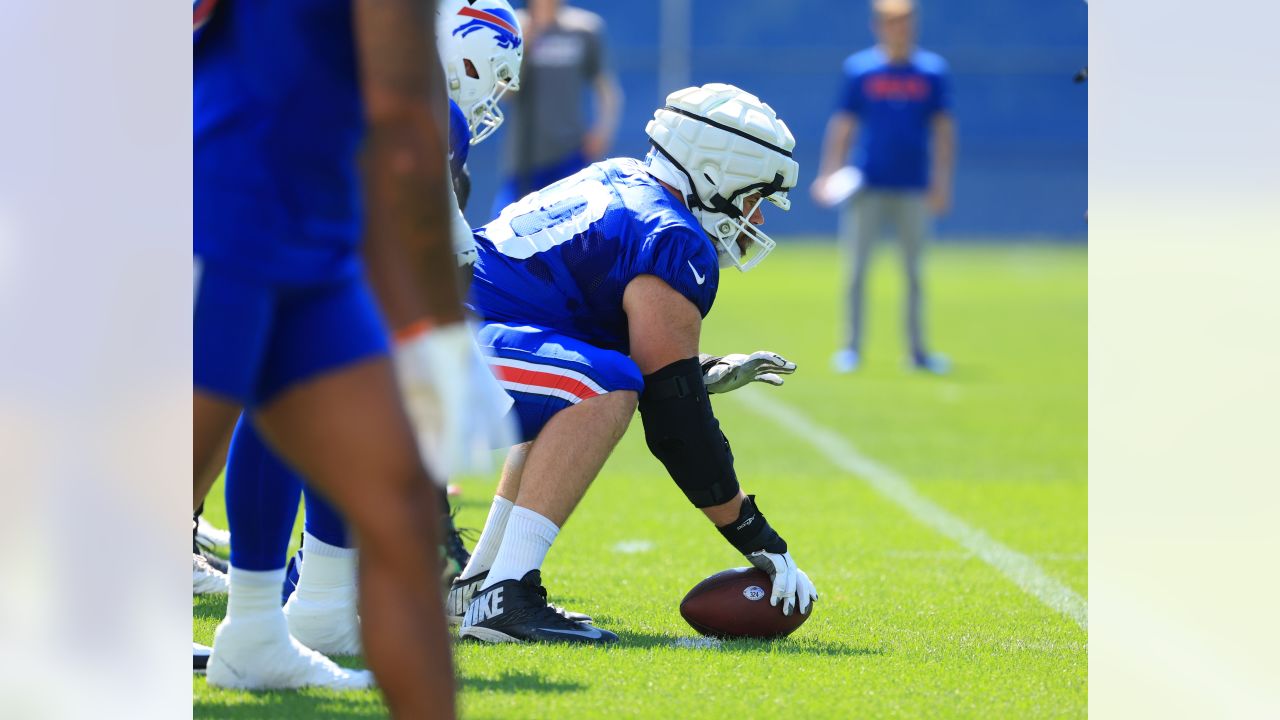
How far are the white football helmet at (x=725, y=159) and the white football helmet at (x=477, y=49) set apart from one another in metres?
0.41

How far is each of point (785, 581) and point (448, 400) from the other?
192cm

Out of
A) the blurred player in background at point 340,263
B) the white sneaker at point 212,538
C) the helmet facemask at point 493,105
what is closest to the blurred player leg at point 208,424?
the blurred player in background at point 340,263

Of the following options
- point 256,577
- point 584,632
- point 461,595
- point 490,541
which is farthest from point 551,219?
point 256,577

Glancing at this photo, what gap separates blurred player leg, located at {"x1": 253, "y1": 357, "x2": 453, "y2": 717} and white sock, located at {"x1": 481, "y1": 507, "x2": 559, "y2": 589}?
Result: 1502 millimetres

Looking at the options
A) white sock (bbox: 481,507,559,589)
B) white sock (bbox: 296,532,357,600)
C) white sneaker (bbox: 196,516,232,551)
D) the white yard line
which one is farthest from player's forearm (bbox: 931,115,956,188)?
white sock (bbox: 296,532,357,600)

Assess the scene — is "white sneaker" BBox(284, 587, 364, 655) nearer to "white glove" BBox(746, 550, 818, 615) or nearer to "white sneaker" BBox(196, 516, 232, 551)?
"white glove" BBox(746, 550, 818, 615)

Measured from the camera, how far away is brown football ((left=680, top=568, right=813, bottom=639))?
382 centimetres

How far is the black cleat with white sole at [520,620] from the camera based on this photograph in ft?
11.9

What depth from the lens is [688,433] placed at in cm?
378

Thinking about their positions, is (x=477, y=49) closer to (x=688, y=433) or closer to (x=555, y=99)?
(x=688, y=433)

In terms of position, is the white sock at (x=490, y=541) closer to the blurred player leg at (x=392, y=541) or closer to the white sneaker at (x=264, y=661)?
the white sneaker at (x=264, y=661)

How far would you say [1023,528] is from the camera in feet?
19.3
